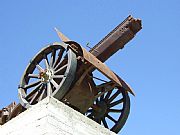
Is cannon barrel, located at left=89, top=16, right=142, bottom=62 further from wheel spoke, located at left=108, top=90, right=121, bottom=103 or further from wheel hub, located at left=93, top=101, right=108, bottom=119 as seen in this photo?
wheel hub, located at left=93, top=101, right=108, bottom=119

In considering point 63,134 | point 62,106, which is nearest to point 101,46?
point 62,106

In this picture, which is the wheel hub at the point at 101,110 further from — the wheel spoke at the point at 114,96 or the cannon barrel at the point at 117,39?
the cannon barrel at the point at 117,39

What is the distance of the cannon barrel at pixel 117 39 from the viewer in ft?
31.1

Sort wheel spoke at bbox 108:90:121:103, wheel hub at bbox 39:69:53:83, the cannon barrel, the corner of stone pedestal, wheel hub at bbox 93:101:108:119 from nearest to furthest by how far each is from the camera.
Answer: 1. the corner of stone pedestal
2. wheel hub at bbox 39:69:53:83
3. the cannon barrel
4. wheel hub at bbox 93:101:108:119
5. wheel spoke at bbox 108:90:121:103

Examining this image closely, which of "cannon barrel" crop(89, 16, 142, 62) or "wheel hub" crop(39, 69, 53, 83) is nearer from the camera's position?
"wheel hub" crop(39, 69, 53, 83)

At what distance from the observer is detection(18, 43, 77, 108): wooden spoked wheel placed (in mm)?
8336

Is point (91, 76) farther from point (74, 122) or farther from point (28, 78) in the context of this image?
point (74, 122)

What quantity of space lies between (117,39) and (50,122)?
324cm

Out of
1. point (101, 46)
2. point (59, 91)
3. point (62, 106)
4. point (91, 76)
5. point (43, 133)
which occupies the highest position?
point (101, 46)

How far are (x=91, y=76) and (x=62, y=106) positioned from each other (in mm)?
2130

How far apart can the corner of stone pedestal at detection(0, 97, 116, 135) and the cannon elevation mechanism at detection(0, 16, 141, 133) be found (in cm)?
75

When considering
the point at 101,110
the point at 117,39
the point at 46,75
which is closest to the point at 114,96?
the point at 101,110

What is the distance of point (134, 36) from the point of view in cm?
956

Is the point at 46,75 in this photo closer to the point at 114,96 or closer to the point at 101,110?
the point at 101,110
